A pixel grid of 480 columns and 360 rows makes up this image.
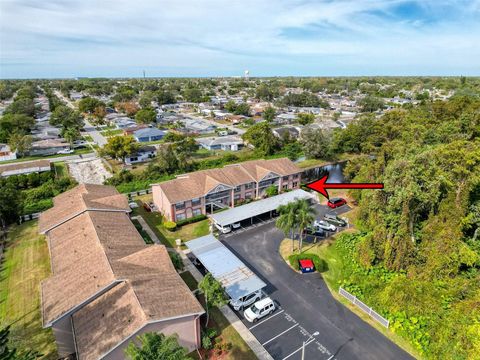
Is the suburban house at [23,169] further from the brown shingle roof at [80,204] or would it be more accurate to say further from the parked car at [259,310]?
the parked car at [259,310]

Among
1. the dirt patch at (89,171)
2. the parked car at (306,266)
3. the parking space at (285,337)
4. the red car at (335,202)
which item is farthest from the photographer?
the dirt patch at (89,171)

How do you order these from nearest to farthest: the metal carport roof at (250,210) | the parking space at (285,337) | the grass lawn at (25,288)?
the parking space at (285,337), the grass lawn at (25,288), the metal carport roof at (250,210)

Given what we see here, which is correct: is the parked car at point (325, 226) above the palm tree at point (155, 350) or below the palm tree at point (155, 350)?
below

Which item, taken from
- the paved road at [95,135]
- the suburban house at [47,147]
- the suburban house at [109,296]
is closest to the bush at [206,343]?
the suburban house at [109,296]

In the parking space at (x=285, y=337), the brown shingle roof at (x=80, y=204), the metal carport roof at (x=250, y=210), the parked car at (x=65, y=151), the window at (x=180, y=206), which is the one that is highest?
the brown shingle roof at (x=80, y=204)

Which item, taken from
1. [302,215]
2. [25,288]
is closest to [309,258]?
[302,215]

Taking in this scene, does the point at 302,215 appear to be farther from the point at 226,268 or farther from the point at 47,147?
the point at 47,147

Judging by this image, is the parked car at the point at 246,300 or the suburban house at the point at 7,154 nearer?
the parked car at the point at 246,300
